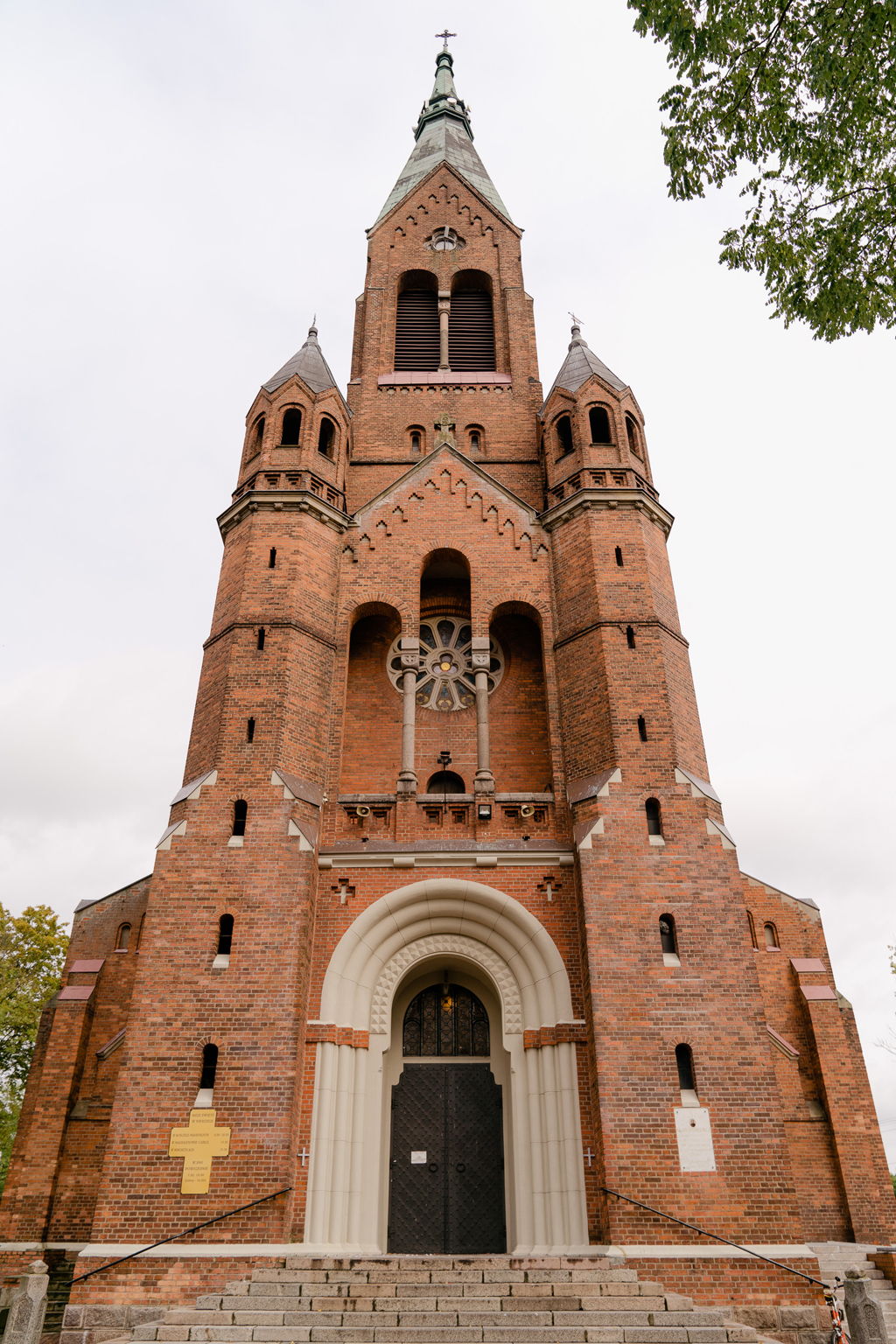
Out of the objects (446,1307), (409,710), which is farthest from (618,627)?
(446,1307)

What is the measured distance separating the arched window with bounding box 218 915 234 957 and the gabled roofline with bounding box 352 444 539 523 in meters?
7.84

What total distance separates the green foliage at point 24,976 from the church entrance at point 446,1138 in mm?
17217

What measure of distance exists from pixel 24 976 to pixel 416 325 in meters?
21.1

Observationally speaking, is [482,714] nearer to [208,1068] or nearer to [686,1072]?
[686,1072]

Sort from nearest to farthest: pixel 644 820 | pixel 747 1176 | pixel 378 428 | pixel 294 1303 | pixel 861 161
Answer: pixel 861 161 < pixel 294 1303 < pixel 747 1176 < pixel 644 820 < pixel 378 428

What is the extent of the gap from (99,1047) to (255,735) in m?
5.23

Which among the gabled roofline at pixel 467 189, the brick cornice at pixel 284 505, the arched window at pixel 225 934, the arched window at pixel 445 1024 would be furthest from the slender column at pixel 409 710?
the gabled roofline at pixel 467 189

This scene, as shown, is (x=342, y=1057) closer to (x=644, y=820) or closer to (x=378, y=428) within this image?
(x=644, y=820)

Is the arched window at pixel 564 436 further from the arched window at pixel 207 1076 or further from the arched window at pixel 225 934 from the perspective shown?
the arched window at pixel 207 1076

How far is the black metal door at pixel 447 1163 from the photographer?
12938mm

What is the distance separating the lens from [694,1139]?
1188 cm

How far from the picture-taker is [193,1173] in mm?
11680

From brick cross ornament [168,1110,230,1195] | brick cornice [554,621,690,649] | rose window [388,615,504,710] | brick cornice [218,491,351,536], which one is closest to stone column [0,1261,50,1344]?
brick cross ornament [168,1110,230,1195]

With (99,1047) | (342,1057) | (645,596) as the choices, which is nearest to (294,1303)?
(342,1057)
